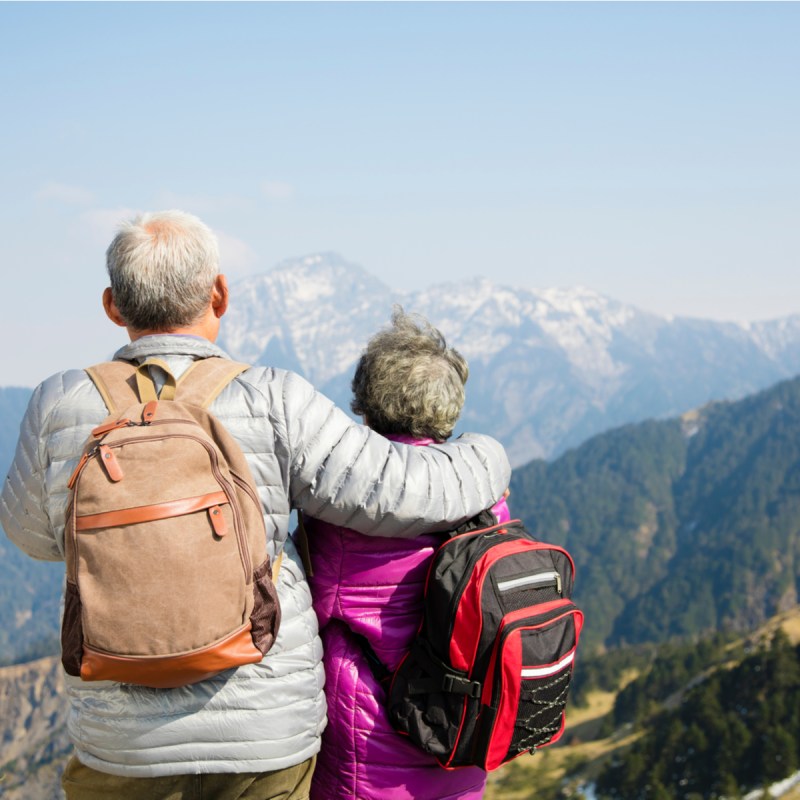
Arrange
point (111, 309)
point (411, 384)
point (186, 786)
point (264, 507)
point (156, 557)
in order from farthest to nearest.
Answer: point (411, 384) → point (111, 309) → point (264, 507) → point (186, 786) → point (156, 557)

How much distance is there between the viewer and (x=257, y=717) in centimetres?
302

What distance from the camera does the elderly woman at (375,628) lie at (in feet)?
11.5

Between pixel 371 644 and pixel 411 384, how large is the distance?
43.6 inches

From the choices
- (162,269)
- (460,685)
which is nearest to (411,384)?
(162,269)

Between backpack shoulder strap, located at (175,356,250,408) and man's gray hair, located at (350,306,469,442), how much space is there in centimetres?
74

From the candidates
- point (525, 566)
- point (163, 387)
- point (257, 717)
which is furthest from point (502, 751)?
point (163, 387)

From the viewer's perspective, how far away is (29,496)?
3.18 metres

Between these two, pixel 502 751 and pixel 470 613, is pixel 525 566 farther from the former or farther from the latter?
pixel 502 751

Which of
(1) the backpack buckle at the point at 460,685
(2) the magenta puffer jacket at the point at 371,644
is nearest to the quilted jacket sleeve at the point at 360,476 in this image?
(2) the magenta puffer jacket at the point at 371,644

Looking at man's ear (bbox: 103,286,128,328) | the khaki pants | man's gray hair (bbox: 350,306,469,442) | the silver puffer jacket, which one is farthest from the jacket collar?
the khaki pants

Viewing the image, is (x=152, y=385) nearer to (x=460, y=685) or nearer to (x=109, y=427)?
(x=109, y=427)

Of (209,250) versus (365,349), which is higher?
(209,250)

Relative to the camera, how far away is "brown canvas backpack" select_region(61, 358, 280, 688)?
265 centimetres

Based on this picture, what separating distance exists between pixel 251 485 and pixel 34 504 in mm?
897
